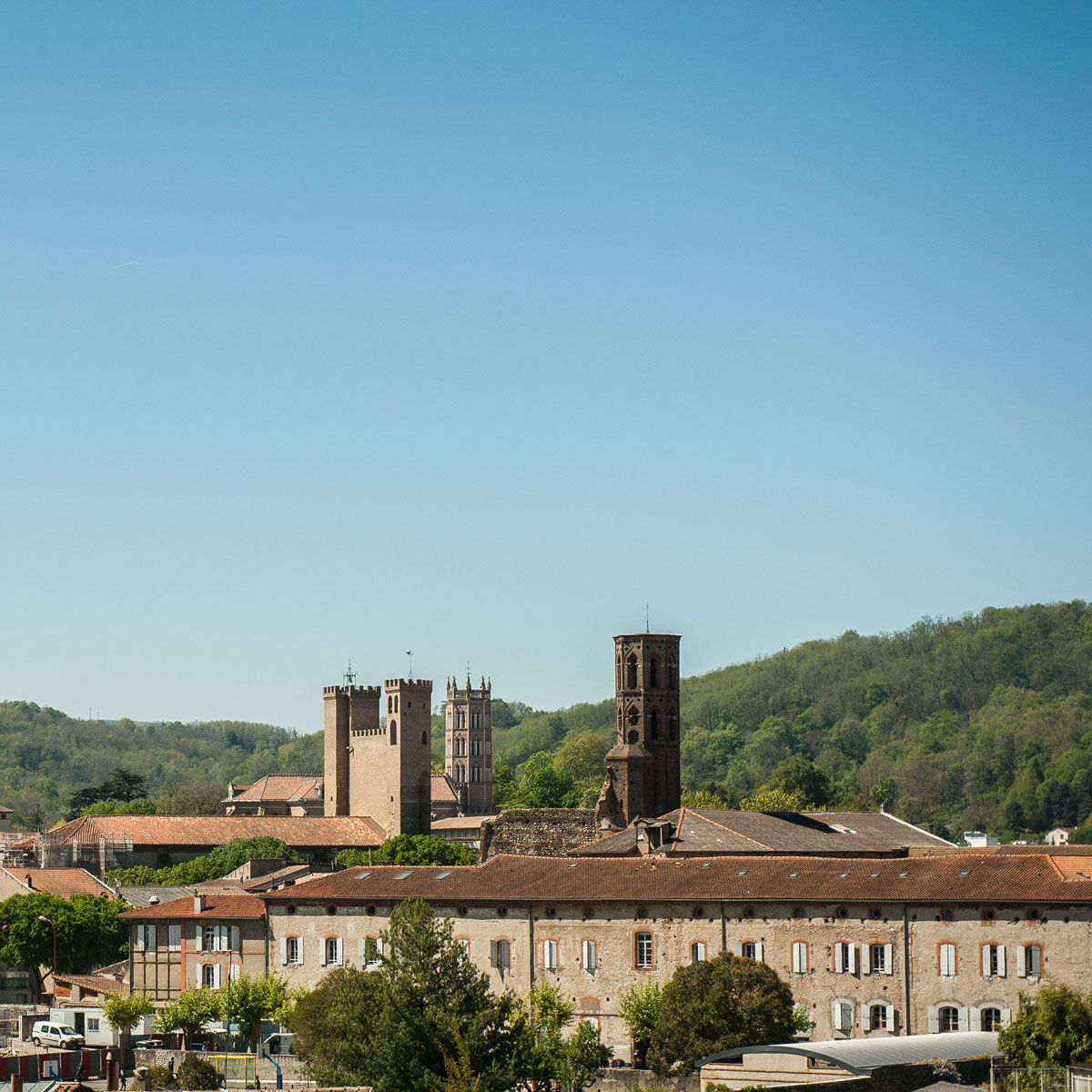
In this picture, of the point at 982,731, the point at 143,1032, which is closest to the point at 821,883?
the point at 143,1032

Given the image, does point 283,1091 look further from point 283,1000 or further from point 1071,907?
point 1071,907

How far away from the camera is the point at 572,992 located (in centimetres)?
5781

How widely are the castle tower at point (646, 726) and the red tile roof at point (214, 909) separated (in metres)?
29.0

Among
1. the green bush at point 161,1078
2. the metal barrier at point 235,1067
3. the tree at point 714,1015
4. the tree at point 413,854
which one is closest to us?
the green bush at point 161,1078

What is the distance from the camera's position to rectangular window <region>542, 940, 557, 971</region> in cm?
5862

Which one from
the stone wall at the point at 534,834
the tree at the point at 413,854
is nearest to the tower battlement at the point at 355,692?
the tree at the point at 413,854

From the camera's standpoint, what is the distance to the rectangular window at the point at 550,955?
5862 cm

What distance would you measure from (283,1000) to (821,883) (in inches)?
700

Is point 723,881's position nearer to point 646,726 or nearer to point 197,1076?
point 197,1076

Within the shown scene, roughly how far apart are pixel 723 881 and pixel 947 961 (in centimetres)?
803

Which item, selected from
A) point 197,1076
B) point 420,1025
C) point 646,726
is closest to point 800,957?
point 420,1025

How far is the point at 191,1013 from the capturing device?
194 ft

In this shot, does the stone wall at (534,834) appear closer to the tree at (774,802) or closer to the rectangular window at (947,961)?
the rectangular window at (947,961)

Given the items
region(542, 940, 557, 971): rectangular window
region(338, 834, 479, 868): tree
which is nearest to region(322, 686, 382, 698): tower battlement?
region(338, 834, 479, 868): tree
